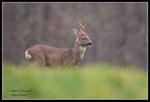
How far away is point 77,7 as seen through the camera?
2905 centimetres

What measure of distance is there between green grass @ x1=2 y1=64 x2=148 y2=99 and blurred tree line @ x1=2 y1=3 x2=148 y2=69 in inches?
771

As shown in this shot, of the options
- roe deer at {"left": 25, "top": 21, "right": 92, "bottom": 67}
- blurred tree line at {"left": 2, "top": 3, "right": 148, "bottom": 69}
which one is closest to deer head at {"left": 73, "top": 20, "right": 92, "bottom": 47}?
roe deer at {"left": 25, "top": 21, "right": 92, "bottom": 67}

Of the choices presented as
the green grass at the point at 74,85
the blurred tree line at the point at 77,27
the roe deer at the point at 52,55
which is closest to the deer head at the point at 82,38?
the roe deer at the point at 52,55

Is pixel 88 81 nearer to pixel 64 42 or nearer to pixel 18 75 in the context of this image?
pixel 18 75

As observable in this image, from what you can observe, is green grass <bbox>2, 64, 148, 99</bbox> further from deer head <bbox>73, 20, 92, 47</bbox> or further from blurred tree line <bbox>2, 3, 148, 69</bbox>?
blurred tree line <bbox>2, 3, 148, 69</bbox>

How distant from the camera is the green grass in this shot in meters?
5.05

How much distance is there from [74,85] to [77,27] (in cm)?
2213

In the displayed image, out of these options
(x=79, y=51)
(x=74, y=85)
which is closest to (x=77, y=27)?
(x=79, y=51)

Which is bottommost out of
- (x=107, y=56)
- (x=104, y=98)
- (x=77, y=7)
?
(x=107, y=56)

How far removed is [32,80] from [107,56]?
67.3ft

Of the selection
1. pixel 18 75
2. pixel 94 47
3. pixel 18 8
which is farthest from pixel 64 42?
pixel 18 75

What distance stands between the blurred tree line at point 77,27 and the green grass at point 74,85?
64.2 ft

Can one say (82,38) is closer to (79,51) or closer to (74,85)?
(79,51)

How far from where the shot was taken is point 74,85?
Answer: 5.19 metres
